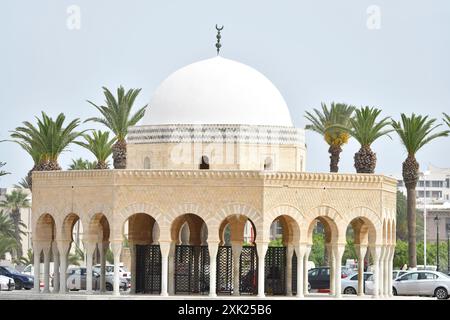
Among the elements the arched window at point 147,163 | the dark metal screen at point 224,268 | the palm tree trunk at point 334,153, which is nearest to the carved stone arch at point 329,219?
the dark metal screen at point 224,268

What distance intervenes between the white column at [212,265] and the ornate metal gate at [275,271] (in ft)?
8.54

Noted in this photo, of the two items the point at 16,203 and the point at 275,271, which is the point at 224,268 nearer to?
the point at 275,271

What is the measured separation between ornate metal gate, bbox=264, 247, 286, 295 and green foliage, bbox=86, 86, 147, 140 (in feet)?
46.9

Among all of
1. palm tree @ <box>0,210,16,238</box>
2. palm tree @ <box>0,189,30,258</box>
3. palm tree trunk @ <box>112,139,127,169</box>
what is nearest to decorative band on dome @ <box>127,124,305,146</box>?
palm tree trunk @ <box>112,139,127,169</box>

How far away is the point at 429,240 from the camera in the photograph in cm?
11275

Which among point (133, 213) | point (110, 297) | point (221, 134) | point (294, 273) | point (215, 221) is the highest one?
point (221, 134)

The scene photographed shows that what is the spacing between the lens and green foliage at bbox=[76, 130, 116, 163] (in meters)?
59.8

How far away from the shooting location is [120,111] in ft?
190

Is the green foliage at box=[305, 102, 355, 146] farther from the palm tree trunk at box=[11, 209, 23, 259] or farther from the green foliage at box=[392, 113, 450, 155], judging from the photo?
the palm tree trunk at box=[11, 209, 23, 259]

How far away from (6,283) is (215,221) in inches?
482

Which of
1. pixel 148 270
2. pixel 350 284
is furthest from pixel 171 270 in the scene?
pixel 350 284

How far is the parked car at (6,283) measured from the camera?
170ft

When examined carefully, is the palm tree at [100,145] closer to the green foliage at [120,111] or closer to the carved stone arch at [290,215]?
the green foliage at [120,111]
